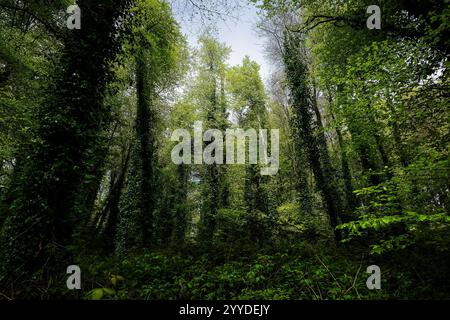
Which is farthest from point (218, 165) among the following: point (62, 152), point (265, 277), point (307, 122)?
point (62, 152)

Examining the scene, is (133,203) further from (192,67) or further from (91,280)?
(192,67)

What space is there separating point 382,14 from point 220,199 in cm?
1285

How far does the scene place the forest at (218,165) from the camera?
12.7ft

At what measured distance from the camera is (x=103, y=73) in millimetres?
4648

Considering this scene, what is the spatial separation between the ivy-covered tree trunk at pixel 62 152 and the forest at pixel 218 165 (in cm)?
2

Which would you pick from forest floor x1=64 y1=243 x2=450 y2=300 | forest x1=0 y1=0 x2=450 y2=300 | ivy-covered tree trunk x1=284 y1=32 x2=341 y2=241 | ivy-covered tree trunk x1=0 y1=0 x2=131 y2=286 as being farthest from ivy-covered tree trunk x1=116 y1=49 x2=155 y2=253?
ivy-covered tree trunk x1=284 y1=32 x2=341 y2=241

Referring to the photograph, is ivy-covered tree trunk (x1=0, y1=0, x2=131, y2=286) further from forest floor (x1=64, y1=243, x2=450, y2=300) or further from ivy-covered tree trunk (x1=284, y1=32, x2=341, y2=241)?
ivy-covered tree trunk (x1=284, y1=32, x2=341, y2=241)

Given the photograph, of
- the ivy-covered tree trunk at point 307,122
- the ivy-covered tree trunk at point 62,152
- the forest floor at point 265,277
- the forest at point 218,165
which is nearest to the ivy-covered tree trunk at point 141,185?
the forest at point 218,165

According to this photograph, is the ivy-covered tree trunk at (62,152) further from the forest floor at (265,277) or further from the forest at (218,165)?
the forest floor at (265,277)

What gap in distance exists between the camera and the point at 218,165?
15938 millimetres

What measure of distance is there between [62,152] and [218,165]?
1222 cm

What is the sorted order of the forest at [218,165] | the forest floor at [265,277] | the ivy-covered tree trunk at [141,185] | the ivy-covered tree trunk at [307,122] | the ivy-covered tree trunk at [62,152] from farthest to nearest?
the ivy-covered tree trunk at [307,122] → the ivy-covered tree trunk at [141,185] → the forest floor at [265,277] → the forest at [218,165] → the ivy-covered tree trunk at [62,152]

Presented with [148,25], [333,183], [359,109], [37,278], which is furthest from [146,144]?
[333,183]

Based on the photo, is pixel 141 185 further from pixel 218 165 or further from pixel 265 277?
pixel 265 277
